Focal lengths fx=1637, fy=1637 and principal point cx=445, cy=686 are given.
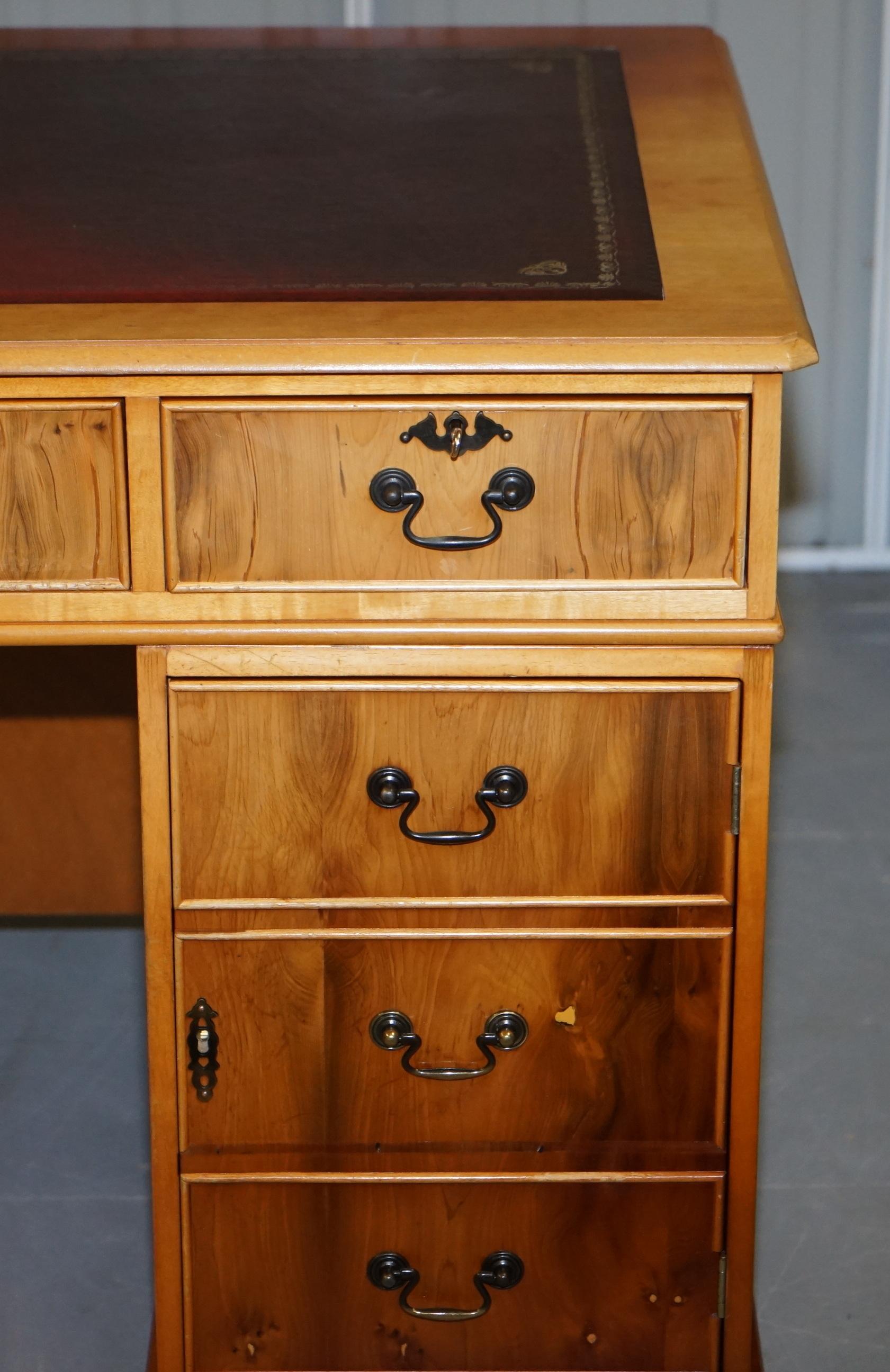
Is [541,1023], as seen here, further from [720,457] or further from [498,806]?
[720,457]

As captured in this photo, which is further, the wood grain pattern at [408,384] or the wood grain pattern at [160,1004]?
the wood grain pattern at [160,1004]

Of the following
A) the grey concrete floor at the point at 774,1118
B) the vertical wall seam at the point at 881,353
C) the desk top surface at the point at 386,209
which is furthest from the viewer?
the vertical wall seam at the point at 881,353

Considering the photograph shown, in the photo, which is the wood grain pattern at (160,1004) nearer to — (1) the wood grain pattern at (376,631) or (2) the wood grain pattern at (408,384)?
(1) the wood grain pattern at (376,631)

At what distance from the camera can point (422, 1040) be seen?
145 cm

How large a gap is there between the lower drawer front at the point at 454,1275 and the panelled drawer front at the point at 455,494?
56 centimetres

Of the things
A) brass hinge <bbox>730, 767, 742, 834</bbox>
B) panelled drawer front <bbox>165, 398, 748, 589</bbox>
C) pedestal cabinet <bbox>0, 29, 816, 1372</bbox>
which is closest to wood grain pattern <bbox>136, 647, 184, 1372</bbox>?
pedestal cabinet <bbox>0, 29, 816, 1372</bbox>

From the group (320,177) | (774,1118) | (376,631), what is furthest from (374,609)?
(774,1118)

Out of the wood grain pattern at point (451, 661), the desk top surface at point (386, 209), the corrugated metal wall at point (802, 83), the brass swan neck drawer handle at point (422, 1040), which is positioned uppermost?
the corrugated metal wall at point (802, 83)

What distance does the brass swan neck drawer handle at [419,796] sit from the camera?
4.50ft

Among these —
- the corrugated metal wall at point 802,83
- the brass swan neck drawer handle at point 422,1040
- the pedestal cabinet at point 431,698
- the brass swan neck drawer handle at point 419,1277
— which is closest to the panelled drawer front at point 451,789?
the pedestal cabinet at point 431,698

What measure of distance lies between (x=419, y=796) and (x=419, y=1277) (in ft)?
1.53

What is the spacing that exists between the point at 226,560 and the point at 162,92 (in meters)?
0.80

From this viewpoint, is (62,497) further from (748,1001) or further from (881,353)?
(881,353)

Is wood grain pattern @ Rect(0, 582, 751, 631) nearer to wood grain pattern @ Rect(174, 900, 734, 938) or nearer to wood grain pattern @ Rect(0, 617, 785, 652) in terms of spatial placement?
wood grain pattern @ Rect(0, 617, 785, 652)
